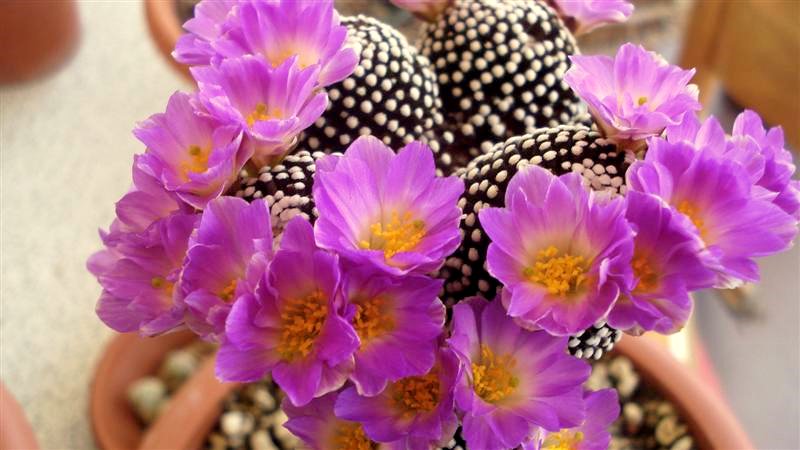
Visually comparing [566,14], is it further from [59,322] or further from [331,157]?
[59,322]

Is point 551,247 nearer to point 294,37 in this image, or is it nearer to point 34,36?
point 294,37

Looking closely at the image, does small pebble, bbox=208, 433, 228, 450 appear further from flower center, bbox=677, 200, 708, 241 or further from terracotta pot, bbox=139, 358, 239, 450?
flower center, bbox=677, 200, 708, 241

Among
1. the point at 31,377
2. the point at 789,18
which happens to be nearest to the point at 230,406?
the point at 31,377

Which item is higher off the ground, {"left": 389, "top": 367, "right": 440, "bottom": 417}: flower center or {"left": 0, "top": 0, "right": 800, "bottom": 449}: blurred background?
{"left": 389, "top": 367, "right": 440, "bottom": 417}: flower center

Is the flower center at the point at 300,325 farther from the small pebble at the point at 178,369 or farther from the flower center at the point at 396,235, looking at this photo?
the small pebble at the point at 178,369

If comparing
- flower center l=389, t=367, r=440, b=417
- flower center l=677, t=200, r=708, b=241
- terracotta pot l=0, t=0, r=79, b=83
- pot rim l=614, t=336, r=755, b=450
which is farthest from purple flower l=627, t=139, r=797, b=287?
terracotta pot l=0, t=0, r=79, b=83

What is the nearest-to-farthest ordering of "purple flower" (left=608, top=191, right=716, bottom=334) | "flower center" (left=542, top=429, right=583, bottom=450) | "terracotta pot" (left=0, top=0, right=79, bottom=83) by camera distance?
"purple flower" (left=608, top=191, right=716, bottom=334)
"flower center" (left=542, top=429, right=583, bottom=450)
"terracotta pot" (left=0, top=0, right=79, bottom=83)
